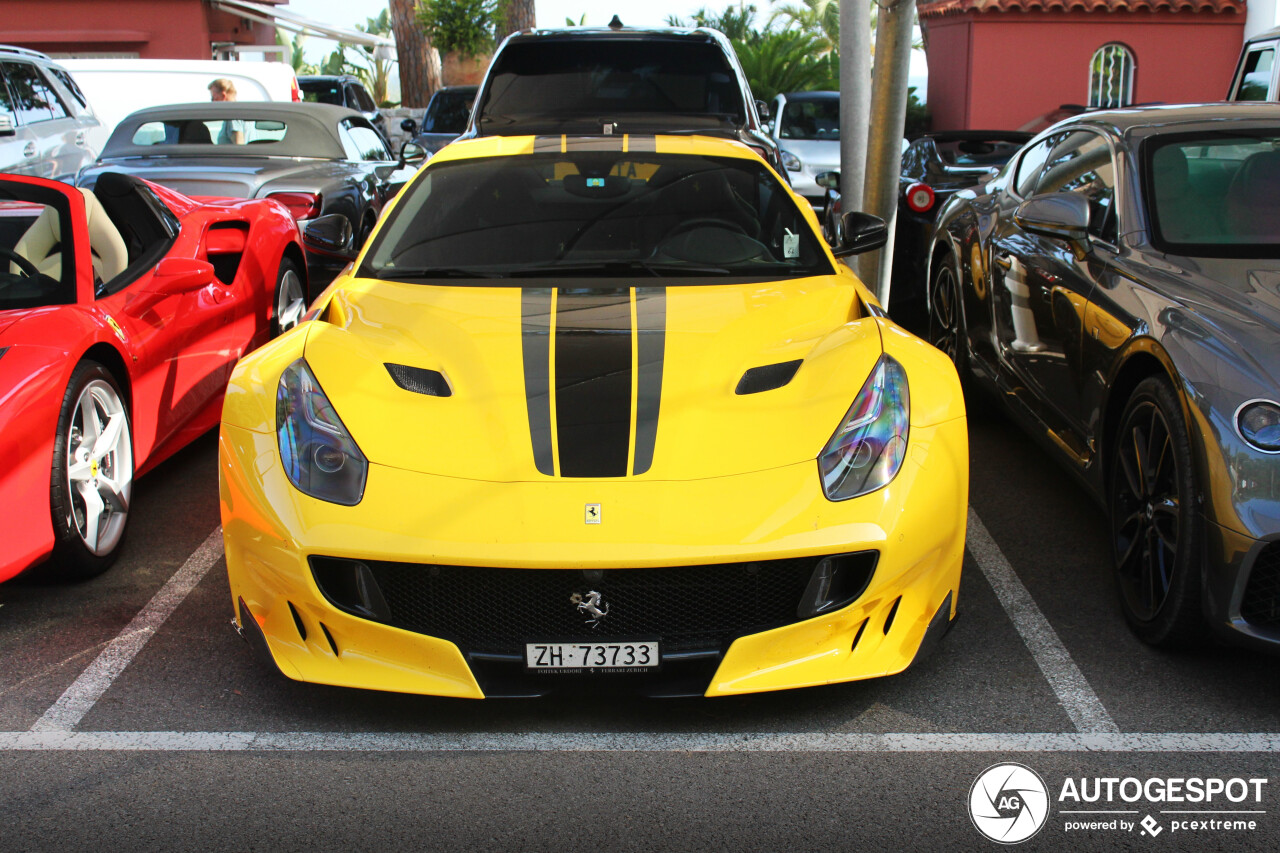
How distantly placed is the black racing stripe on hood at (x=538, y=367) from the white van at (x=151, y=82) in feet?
33.5

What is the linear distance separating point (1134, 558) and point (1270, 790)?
3.22 feet

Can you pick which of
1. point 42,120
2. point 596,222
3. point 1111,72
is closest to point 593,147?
point 596,222

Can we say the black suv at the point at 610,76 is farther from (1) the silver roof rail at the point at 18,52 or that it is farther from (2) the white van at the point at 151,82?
(2) the white van at the point at 151,82

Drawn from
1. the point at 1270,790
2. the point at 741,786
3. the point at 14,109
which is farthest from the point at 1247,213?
the point at 14,109

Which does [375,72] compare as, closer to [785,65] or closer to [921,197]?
[785,65]

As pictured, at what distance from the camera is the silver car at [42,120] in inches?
380

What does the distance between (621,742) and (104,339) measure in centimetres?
235

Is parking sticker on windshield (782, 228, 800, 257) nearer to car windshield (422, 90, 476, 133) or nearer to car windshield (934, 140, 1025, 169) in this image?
car windshield (934, 140, 1025, 169)

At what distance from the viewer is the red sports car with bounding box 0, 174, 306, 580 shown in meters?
3.68

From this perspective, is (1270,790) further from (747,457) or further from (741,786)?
(747,457)

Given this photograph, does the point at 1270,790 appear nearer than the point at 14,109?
Yes

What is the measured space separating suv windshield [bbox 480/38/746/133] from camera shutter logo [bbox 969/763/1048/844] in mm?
5552

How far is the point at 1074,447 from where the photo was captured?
4191 mm

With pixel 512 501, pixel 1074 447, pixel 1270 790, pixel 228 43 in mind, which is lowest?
pixel 1270 790
